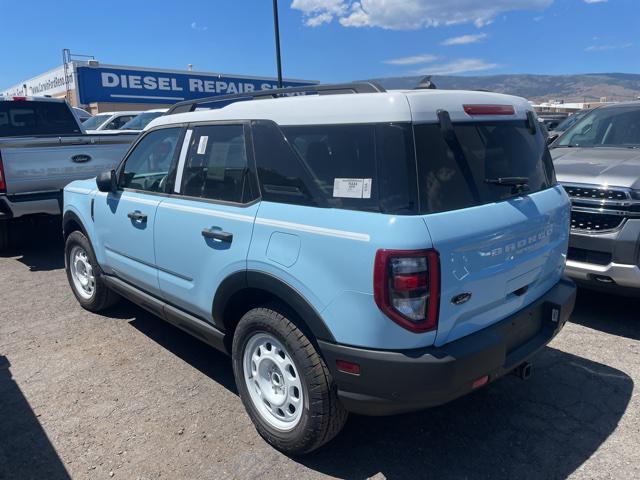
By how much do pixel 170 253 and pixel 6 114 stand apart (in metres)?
6.10

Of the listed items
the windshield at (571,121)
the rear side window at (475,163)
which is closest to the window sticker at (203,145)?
the rear side window at (475,163)

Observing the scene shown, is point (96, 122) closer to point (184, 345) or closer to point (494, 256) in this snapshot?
point (184, 345)

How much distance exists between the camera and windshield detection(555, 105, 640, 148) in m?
5.57

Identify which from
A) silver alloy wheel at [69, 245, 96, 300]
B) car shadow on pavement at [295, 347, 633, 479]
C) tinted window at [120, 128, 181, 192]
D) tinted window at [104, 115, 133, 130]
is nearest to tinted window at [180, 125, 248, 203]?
tinted window at [120, 128, 181, 192]

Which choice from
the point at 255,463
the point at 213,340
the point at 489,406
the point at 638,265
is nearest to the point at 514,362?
the point at 489,406

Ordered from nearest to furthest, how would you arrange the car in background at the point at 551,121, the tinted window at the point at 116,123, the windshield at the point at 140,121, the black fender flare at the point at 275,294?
the black fender flare at the point at 275,294, the car in background at the point at 551,121, the windshield at the point at 140,121, the tinted window at the point at 116,123

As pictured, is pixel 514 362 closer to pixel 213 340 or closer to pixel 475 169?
pixel 475 169

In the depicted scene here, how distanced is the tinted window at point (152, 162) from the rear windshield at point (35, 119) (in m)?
4.90

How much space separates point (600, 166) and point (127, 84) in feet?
88.2

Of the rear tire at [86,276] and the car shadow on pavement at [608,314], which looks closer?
the car shadow on pavement at [608,314]

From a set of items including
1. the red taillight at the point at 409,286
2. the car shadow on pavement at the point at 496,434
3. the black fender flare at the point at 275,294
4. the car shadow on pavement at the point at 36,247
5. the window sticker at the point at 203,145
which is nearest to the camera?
the red taillight at the point at 409,286

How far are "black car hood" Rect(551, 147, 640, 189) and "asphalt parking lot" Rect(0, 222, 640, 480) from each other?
1.29 metres

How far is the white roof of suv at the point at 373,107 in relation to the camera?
7.56 ft

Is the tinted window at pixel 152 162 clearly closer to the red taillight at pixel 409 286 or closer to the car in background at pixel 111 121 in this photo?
the red taillight at pixel 409 286
